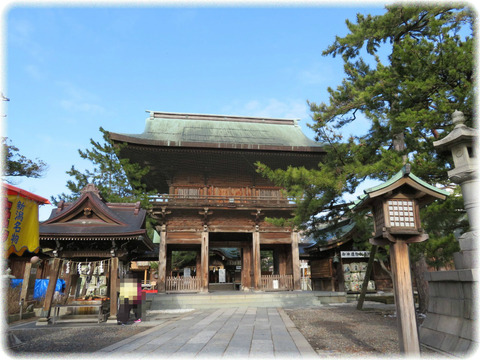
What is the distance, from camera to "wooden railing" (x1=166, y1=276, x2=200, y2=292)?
1630 centimetres

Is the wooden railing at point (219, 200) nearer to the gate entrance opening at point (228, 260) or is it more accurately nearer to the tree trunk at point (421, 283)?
the gate entrance opening at point (228, 260)

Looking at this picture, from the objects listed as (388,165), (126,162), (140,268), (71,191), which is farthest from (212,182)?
(140,268)

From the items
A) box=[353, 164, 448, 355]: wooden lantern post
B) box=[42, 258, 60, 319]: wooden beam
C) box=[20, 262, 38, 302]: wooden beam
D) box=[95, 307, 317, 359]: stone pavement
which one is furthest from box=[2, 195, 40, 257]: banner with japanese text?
box=[20, 262, 38, 302]: wooden beam

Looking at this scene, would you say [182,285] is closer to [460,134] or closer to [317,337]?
[317,337]

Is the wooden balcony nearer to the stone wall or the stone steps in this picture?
the stone steps

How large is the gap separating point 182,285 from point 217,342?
36.5ft

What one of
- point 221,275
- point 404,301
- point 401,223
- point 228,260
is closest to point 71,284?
point 404,301

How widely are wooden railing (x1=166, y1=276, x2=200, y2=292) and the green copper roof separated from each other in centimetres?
791

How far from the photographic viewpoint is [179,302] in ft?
46.6

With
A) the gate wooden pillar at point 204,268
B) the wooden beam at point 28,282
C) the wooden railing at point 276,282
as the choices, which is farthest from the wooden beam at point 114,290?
the wooden railing at point 276,282

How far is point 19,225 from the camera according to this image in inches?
249

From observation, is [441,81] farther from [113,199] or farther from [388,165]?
[113,199]

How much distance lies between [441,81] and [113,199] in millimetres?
15726

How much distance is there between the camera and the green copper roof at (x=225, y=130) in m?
19.1
